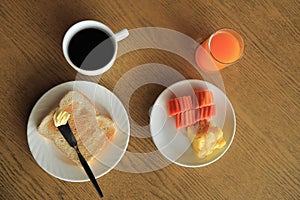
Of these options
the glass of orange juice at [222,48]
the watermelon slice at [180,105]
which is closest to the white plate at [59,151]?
the watermelon slice at [180,105]

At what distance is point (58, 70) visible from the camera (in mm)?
1102

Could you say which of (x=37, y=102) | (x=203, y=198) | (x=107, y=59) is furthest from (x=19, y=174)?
(x=203, y=198)

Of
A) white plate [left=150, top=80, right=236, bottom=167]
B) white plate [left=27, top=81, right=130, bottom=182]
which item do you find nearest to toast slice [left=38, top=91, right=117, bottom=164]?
white plate [left=27, top=81, right=130, bottom=182]

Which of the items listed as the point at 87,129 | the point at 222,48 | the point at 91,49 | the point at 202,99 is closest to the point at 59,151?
the point at 87,129

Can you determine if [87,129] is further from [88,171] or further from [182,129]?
[182,129]

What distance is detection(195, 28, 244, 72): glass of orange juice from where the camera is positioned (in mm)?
1104

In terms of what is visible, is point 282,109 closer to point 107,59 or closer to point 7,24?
point 107,59

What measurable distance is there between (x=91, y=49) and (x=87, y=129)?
0.20 meters

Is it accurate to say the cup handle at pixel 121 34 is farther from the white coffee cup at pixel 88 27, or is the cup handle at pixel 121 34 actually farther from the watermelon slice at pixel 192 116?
the watermelon slice at pixel 192 116

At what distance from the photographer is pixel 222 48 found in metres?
1.12

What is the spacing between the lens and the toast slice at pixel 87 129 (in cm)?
109

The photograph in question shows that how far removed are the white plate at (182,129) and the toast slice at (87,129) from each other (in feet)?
0.38

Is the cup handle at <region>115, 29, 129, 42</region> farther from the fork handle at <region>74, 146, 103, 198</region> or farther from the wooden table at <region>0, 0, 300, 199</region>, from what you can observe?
the fork handle at <region>74, 146, 103, 198</region>

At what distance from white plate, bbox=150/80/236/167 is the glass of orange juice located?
0.22 ft
